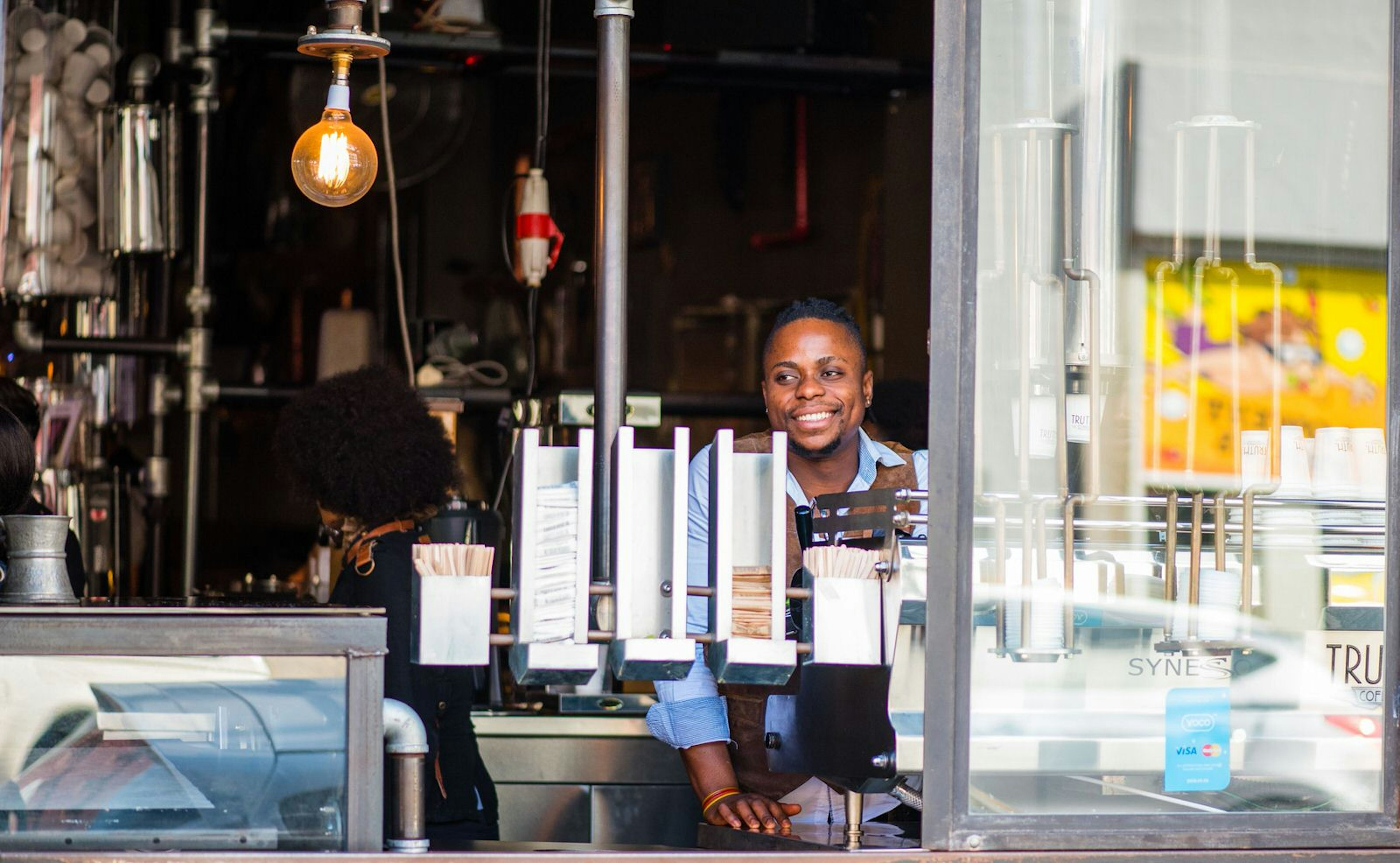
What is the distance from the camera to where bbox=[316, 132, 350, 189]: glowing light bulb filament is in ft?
9.67

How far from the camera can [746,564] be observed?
2371 mm

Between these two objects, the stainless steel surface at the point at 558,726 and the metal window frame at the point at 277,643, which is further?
the stainless steel surface at the point at 558,726

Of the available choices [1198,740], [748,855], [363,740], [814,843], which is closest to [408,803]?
[363,740]

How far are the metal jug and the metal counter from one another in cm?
172

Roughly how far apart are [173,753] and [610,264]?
2.84ft

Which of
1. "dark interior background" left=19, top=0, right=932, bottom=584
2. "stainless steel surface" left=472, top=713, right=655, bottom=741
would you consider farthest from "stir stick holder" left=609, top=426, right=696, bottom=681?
"dark interior background" left=19, top=0, right=932, bottom=584

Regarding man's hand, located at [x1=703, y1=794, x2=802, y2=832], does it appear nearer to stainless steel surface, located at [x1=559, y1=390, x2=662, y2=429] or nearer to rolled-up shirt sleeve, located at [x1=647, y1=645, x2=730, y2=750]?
rolled-up shirt sleeve, located at [x1=647, y1=645, x2=730, y2=750]

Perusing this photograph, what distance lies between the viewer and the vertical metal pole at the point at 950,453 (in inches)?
94.6

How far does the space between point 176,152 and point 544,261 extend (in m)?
1.04

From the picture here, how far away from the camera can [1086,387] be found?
2469mm

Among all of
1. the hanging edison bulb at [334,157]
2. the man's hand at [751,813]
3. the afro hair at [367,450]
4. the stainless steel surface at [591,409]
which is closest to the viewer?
the man's hand at [751,813]

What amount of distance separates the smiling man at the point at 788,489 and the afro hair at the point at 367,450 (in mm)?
576

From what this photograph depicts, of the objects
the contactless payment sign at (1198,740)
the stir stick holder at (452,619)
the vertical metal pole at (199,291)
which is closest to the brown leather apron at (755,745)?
the contactless payment sign at (1198,740)

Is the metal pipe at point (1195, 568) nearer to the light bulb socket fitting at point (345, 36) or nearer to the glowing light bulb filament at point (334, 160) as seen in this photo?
the light bulb socket fitting at point (345, 36)
